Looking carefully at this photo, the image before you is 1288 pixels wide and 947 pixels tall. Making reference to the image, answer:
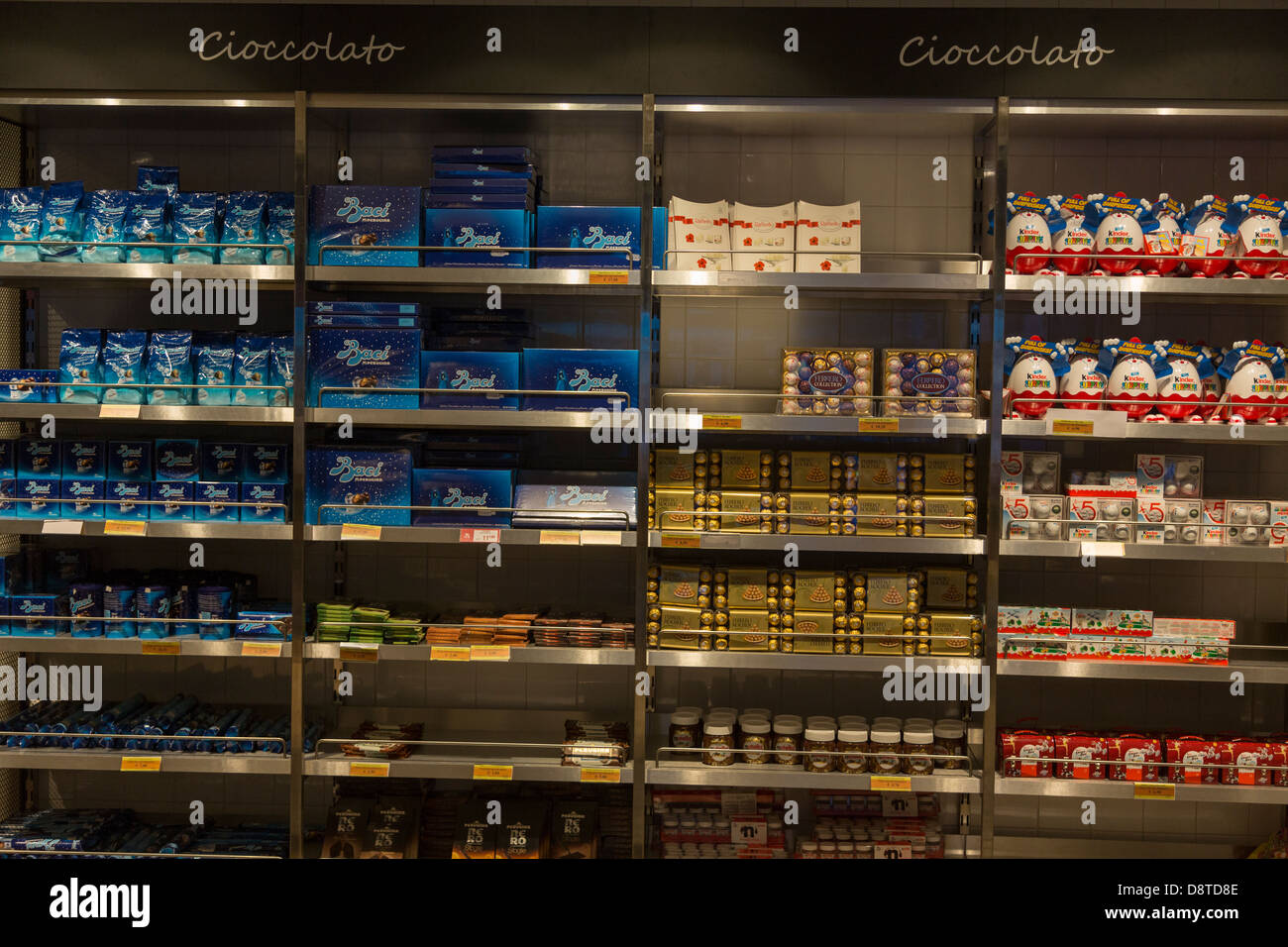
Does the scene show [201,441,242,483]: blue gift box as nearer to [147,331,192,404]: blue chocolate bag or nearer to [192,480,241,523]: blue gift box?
[192,480,241,523]: blue gift box

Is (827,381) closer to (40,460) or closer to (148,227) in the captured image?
(148,227)

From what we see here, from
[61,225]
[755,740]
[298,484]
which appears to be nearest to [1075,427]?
[755,740]

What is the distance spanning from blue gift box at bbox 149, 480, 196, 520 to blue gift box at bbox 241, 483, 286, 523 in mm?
205

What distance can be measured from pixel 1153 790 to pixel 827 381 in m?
1.73

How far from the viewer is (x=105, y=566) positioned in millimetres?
3838

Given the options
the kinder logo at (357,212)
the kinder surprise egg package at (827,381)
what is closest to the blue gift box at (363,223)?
the kinder logo at (357,212)

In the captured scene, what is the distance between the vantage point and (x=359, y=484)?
3.29 meters

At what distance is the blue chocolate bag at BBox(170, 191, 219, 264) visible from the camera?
3295 millimetres

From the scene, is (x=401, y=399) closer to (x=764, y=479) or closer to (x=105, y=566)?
(x=764, y=479)

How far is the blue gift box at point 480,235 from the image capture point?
3211mm

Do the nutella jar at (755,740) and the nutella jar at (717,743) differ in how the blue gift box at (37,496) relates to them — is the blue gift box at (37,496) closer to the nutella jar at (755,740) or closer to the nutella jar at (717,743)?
the nutella jar at (717,743)

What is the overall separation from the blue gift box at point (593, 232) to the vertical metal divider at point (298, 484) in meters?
0.81

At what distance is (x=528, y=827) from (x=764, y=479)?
1.49 metres

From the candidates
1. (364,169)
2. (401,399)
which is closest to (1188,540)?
(401,399)
